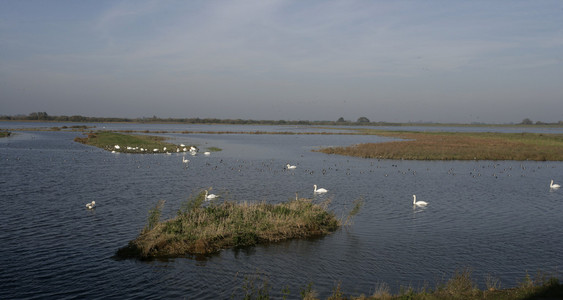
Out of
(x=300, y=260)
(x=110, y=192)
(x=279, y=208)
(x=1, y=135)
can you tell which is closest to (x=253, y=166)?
(x=110, y=192)

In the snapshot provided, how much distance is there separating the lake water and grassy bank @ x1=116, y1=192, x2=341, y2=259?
582mm

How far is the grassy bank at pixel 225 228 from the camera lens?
15102 millimetres

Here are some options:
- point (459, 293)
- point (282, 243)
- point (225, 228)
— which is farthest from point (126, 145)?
point (459, 293)

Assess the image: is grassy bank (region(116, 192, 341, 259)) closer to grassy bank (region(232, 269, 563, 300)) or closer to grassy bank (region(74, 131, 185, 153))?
grassy bank (region(232, 269, 563, 300))

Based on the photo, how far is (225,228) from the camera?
1641cm

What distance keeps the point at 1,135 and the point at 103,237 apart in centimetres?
8102

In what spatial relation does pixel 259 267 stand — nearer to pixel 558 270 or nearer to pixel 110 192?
pixel 558 270

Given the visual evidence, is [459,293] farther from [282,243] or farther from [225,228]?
[225,228]

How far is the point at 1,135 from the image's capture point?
8281 cm

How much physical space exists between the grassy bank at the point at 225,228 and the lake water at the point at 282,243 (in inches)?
22.9

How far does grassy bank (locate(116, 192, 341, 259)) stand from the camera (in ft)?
49.5

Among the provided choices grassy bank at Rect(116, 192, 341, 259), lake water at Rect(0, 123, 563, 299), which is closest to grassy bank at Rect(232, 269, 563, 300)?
lake water at Rect(0, 123, 563, 299)

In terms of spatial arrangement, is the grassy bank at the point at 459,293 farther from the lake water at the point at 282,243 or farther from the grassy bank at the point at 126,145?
the grassy bank at the point at 126,145

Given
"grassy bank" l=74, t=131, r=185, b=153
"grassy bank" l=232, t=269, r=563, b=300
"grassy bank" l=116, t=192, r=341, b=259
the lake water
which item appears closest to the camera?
"grassy bank" l=232, t=269, r=563, b=300
